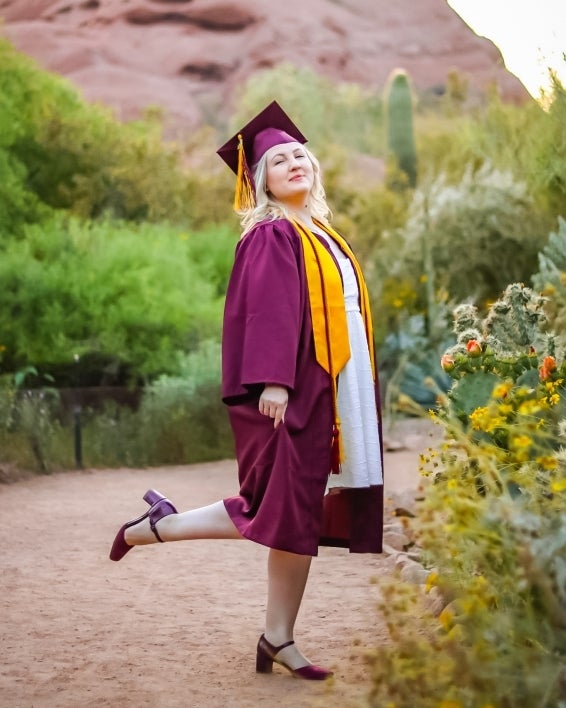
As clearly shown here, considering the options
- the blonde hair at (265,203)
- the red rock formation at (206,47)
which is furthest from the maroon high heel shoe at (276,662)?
the red rock formation at (206,47)

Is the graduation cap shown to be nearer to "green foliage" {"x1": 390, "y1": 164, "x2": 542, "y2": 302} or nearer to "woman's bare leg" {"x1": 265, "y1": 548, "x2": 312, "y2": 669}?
"woman's bare leg" {"x1": 265, "y1": 548, "x2": 312, "y2": 669}

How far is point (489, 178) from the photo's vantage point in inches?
559

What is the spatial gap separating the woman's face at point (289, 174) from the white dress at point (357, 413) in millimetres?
304

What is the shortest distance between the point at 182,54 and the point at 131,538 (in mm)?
38138

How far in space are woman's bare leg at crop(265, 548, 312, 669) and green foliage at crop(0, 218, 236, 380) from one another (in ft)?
26.9

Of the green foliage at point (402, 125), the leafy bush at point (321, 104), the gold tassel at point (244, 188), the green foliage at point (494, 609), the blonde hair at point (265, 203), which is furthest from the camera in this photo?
the leafy bush at point (321, 104)

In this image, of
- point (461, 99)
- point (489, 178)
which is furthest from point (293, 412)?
point (461, 99)

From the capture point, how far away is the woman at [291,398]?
374 cm

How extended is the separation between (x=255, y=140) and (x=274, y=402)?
3.40 feet

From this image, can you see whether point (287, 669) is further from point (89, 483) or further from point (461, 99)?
point (461, 99)

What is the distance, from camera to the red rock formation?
1524 inches

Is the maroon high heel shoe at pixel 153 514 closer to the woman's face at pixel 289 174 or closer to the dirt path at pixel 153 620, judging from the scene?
the dirt path at pixel 153 620

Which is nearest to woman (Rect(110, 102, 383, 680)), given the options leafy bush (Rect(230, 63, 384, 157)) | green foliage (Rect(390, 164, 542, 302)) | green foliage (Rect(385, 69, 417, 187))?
green foliage (Rect(390, 164, 542, 302))

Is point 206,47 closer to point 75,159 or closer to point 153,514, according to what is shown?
point 75,159
